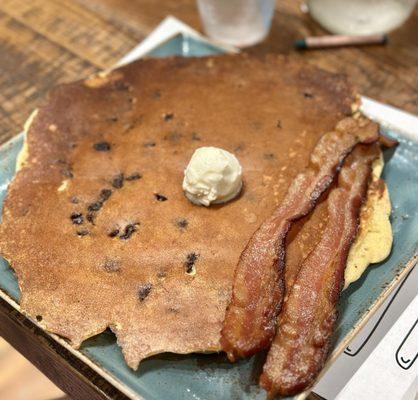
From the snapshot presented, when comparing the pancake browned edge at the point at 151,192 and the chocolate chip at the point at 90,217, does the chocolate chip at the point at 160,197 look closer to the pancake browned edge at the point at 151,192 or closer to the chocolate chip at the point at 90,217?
the pancake browned edge at the point at 151,192

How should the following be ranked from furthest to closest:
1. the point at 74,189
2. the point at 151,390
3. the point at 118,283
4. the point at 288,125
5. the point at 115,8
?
the point at 115,8 → the point at 288,125 → the point at 74,189 → the point at 118,283 → the point at 151,390

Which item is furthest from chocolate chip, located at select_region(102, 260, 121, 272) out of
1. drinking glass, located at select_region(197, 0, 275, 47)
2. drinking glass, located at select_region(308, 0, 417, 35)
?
drinking glass, located at select_region(308, 0, 417, 35)

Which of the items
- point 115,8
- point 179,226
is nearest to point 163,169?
point 179,226

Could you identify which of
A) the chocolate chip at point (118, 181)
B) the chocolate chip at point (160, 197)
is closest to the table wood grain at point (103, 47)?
the chocolate chip at point (118, 181)

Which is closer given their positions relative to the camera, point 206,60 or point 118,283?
point 118,283

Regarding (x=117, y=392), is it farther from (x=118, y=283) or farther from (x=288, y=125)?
(x=288, y=125)

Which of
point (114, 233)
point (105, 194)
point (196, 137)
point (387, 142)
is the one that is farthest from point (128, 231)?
point (387, 142)
